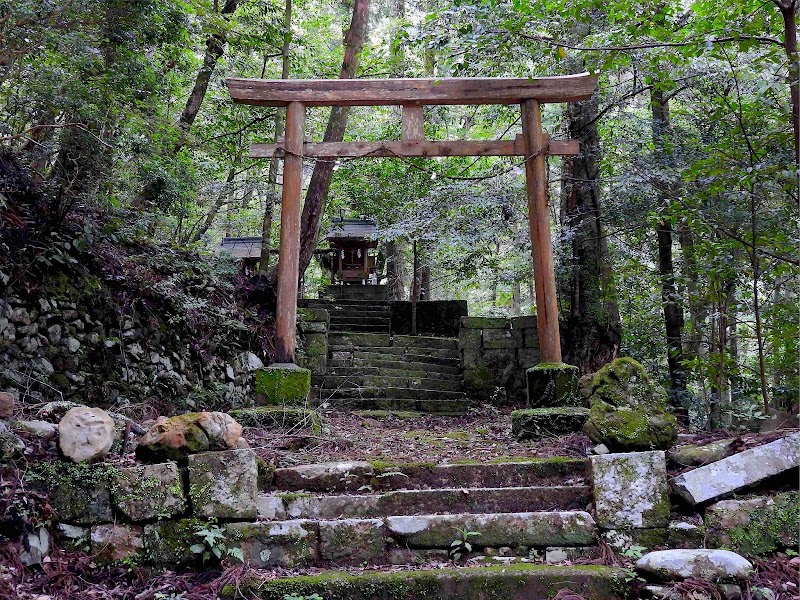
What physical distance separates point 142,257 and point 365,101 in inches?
109

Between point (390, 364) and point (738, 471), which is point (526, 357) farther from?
point (738, 471)

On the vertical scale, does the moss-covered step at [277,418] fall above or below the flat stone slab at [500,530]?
above

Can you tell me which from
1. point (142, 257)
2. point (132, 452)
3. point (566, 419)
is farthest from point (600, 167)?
point (132, 452)

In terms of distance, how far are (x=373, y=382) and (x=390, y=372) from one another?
484mm

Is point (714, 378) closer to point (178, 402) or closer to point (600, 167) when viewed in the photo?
point (600, 167)

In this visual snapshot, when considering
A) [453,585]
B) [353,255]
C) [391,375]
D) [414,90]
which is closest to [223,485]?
[453,585]

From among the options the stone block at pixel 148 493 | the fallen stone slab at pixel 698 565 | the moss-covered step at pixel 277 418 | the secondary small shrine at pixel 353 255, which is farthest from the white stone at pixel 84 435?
the secondary small shrine at pixel 353 255

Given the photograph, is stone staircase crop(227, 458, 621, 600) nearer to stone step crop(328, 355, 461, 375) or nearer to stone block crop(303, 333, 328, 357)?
stone block crop(303, 333, 328, 357)

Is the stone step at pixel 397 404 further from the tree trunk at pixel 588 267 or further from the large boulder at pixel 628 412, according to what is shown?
the large boulder at pixel 628 412

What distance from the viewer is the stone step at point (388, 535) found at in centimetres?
318

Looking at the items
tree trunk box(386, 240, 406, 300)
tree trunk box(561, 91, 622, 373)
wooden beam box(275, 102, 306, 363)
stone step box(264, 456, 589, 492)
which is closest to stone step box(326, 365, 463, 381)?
tree trunk box(561, 91, 622, 373)

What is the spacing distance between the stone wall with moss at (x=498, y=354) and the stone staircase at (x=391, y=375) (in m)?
0.32

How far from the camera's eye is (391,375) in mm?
9164

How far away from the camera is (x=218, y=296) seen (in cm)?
784
